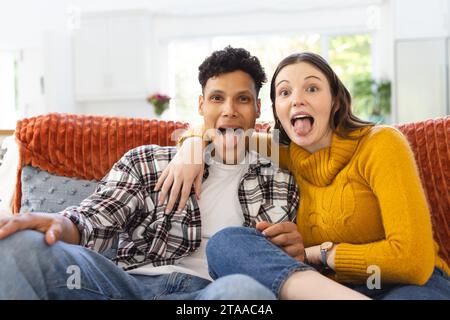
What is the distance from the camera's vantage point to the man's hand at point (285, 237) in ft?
3.82

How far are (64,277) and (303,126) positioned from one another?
746mm

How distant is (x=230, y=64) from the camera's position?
4.86 feet

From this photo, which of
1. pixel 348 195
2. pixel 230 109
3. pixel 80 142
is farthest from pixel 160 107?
pixel 348 195

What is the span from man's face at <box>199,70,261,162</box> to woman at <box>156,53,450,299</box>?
0.08 meters

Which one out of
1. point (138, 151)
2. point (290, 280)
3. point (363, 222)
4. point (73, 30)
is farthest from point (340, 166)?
point (73, 30)

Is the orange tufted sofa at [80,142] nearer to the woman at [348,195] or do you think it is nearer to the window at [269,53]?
the woman at [348,195]

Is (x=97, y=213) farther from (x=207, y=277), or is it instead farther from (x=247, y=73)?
(x=247, y=73)

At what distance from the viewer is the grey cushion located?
1641 mm

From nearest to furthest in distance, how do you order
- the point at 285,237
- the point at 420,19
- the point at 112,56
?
the point at 285,237 → the point at 420,19 → the point at 112,56

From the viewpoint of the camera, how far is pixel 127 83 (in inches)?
231

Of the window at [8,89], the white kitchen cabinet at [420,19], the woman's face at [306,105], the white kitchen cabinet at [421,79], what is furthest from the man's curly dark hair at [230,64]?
the window at [8,89]

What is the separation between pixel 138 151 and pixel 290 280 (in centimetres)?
68

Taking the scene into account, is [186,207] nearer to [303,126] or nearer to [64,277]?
[303,126]

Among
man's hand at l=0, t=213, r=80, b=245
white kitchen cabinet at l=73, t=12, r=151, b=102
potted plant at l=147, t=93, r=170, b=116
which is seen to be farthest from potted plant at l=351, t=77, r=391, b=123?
man's hand at l=0, t=213, r=80, b=245
